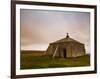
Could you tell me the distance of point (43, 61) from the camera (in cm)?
213

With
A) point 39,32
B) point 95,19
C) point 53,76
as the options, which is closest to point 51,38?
point 39,32

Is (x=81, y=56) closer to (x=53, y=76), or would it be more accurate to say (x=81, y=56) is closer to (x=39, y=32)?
(x=53, y=76)

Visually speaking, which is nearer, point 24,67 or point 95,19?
point 24,67

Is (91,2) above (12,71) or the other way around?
above

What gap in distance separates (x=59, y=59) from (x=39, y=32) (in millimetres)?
356

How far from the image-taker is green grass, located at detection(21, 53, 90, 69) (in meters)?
2.07

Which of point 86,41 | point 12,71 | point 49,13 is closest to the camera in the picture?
point 12,71

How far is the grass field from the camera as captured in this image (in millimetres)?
2067

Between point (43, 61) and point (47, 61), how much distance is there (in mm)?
43

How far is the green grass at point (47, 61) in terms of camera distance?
81.4 inches

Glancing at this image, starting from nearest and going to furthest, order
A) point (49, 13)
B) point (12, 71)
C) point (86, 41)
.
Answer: point (12, 71) < point (49, 13) < point (86, 41)

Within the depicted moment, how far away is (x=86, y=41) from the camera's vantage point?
2.29 meters

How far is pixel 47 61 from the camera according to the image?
214cm

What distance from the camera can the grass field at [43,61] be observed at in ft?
6.78
